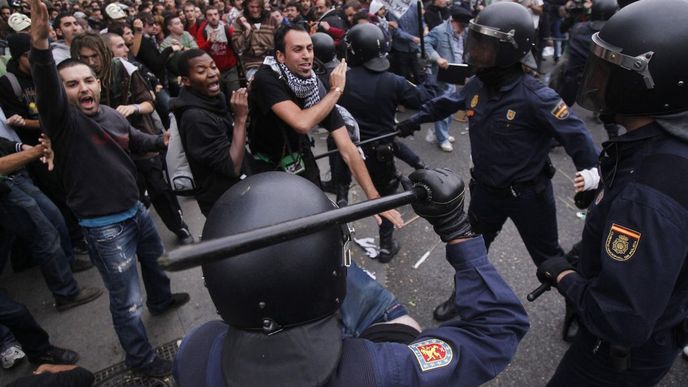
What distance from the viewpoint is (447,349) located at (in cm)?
112

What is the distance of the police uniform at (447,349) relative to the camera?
3.37ft

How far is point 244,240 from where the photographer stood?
861 millimetres

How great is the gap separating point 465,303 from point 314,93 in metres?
1.98

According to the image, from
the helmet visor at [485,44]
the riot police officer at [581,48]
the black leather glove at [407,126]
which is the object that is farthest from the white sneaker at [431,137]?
the helmet visor at [485,44]

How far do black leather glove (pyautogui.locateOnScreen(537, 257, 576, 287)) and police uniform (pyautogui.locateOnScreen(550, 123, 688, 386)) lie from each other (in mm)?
57

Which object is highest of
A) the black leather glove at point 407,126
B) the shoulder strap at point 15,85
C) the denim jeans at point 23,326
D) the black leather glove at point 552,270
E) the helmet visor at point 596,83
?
the helmet visor at point 596,83

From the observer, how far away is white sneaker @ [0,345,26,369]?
2.88m

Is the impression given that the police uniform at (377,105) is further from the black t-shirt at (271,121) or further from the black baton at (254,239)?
the black baton at (254,239)

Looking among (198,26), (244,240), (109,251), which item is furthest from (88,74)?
(198,26)

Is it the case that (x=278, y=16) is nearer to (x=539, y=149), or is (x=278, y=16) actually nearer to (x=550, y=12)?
(x=539, y=149)

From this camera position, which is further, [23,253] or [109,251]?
[23,253]

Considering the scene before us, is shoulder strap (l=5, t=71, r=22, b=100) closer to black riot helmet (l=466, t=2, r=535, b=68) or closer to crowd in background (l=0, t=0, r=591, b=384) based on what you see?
crowd in background (l=0, t=0, r=591, b=384)

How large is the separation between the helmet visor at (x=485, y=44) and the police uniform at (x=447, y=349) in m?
1.81

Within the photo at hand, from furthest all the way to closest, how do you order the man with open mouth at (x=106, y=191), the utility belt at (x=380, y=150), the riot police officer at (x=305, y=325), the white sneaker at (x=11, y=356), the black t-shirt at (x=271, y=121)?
1. the utility belt at (x=380, y=150)
2. the white sneaker at (x=11, y=356)
3. the black t-shirt at (x=271, y=121)
4. the man with open mouth at (x=106, y=191)
5. the riot police officer at (x=305, y=325)
